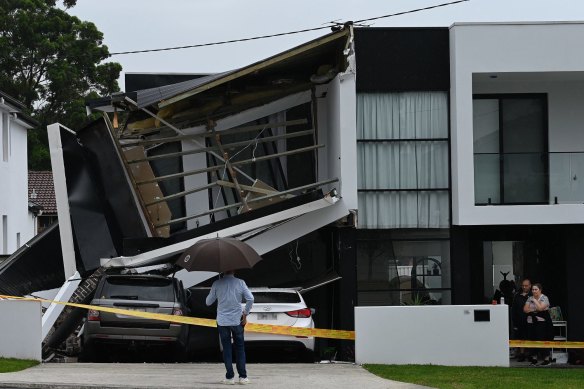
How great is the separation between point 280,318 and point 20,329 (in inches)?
175

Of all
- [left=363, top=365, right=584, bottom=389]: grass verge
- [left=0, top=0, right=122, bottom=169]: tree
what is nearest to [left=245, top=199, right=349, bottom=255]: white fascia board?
[left=363, top=365, right=584, bottom=389]: grass verge

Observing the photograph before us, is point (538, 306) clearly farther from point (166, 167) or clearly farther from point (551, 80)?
point (166, 167)

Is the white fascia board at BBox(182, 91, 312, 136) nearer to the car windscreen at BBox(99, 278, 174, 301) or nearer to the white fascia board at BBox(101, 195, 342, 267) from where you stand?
the white fascia board at BBox(101, 195, 342, 267)

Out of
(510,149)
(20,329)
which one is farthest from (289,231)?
(20,329)

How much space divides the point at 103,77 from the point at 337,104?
4104cm

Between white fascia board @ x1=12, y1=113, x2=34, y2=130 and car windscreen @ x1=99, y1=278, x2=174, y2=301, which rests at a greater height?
white fascia board @ x1=12, y1=113, x2=34, y2=130

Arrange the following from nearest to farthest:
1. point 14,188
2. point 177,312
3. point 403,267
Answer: point 177,312
point 403,267
point 14,188

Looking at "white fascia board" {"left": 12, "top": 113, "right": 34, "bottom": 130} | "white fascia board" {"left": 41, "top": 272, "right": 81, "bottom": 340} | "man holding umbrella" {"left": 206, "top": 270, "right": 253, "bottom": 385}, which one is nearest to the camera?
"man holding umbrella" {"left": 206, "top": 270, "right": 253, "bottom": 385}

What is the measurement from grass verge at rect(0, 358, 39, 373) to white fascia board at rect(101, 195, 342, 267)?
15.4ft

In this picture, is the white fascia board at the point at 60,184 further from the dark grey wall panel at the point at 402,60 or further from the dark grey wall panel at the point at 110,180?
the dark grey wall panel at the point at 402,60

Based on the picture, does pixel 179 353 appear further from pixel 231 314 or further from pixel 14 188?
pixel 14 188

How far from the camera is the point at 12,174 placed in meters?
37.9

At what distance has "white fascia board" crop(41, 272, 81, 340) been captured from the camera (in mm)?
19391

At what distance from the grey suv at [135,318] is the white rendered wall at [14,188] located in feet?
60.5
